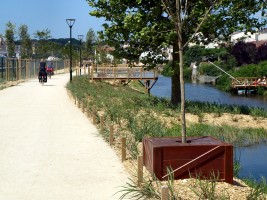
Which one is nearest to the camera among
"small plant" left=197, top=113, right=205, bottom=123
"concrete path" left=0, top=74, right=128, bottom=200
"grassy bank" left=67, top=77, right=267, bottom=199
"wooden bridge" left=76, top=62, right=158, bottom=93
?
"concrete path" left=0, top=74, right=128, bottom=200

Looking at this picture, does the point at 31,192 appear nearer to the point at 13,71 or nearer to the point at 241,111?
the point at 241,111

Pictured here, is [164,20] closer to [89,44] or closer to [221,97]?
[221,97]

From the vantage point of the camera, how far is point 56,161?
872 centimetres

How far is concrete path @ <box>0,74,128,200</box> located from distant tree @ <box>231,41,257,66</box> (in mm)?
60905

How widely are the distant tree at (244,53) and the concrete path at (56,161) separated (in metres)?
60.9

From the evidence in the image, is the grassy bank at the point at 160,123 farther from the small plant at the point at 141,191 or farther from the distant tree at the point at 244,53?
the distant tree at the point at 244,53

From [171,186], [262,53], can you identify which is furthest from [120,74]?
[262,53]

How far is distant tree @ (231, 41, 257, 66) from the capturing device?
73.0 m

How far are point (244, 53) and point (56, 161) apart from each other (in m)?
67.8

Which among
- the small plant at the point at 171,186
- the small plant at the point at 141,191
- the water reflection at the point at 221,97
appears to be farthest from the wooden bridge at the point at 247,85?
the small plant at the point at 141,191

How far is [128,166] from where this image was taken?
8211 millimetres

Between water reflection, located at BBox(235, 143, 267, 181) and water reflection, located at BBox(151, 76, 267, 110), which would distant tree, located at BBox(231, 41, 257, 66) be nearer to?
water reflection, located at BBox(151, 76, 267, 110)

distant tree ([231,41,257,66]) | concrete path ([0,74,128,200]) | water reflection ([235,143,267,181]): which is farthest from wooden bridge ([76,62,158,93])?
distant tree ([231,41,257,66])

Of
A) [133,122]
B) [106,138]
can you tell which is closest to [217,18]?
[133,122]
